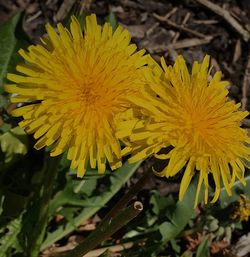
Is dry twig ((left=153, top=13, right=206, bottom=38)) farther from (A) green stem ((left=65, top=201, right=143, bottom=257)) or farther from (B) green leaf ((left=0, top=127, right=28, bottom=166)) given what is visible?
(A) green stem ((left=65, top=201, right=143, bottom=257))

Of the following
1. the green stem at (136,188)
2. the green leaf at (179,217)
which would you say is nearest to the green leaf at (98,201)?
the green leaf at (179,217)

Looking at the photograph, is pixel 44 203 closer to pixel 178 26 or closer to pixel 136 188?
pixel 136 188

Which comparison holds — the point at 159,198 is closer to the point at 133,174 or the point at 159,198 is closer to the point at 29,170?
the point at 133,174

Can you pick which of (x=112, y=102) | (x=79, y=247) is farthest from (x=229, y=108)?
(x=79, y=247)

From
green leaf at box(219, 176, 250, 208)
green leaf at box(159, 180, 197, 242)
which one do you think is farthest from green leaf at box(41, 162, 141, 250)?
green leaf at box(219, 176, 250, 208)

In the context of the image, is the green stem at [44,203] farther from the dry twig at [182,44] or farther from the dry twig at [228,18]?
the dry twig at [228,18]

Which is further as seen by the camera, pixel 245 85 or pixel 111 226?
pixel 245 85

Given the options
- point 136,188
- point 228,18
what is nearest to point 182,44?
point 228,18
